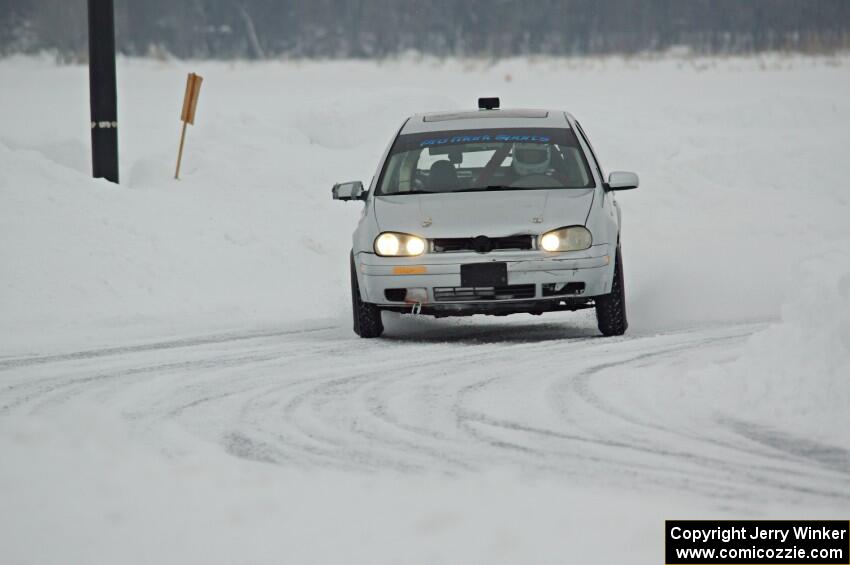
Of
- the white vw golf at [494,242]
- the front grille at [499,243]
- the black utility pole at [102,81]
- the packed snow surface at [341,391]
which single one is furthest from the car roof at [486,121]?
the black utility pole at [102,81]

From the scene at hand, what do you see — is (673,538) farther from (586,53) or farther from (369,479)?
(586,53)

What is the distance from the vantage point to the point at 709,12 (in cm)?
5478

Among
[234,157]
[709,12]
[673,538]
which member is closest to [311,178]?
[234,157]

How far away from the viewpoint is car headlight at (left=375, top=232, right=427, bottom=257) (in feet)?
33.2

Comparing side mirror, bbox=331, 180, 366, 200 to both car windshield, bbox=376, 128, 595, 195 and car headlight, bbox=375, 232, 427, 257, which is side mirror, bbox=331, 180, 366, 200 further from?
car headlight, bbox=375, 232, 427, 257

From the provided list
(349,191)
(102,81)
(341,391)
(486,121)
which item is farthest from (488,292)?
(102,81)

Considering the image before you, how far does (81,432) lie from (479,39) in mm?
47093

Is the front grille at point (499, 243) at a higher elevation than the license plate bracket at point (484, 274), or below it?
higher

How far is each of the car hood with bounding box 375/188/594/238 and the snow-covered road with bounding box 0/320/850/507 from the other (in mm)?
772

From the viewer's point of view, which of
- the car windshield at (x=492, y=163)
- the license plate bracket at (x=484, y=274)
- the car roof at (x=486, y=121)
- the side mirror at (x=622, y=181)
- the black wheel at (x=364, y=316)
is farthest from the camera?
the car roof at (x=486, y=121)

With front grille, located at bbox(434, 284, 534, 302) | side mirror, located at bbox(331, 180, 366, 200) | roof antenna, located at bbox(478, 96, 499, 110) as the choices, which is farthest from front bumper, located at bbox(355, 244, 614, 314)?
roof antenna, located at bbox(478, 96, 499, 110)

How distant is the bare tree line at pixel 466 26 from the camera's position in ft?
167

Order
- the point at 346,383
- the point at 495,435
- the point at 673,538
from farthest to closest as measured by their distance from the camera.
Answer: the point at 346,383, the point at 495,435, the point at 673,538

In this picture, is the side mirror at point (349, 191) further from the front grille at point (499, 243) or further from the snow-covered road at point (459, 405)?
the front grille at point (499, 243)
